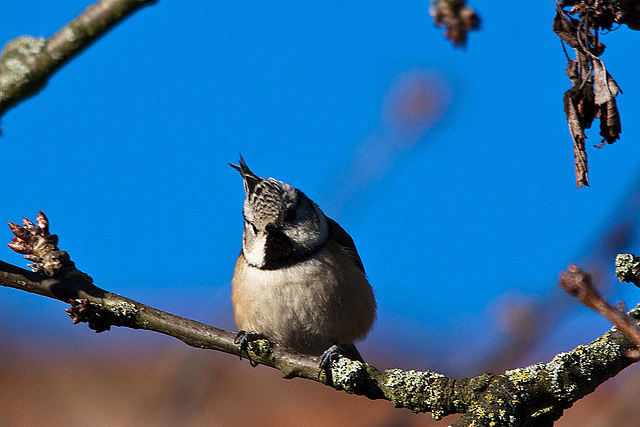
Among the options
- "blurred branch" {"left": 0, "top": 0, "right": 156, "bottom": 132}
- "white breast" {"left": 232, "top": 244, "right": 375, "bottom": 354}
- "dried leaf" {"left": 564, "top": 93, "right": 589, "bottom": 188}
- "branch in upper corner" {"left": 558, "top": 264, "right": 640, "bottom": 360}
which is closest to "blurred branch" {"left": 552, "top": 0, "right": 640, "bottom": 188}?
"dried leaf" {"left": 564, "top": 93, "right": 589, "bottom": 188}

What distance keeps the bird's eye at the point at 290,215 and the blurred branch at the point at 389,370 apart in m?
1.27

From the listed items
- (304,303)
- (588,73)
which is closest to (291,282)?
(304,303)

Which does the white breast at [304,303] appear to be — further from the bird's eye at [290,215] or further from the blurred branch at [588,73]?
the blurred branch at [588,73]

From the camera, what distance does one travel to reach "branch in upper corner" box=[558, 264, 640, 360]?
3.81ft

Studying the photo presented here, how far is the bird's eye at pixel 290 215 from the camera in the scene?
175 inches

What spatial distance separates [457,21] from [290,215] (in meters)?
2.15

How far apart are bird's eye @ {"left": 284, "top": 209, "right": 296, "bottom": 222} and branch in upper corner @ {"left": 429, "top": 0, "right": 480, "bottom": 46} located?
208 centimetres

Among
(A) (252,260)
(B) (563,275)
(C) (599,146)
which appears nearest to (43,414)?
(A) (252,260)

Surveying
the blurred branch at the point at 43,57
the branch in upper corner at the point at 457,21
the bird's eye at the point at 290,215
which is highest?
the bird's eye at the point at 290,215

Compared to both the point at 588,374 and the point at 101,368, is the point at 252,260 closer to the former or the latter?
the point at 588,374

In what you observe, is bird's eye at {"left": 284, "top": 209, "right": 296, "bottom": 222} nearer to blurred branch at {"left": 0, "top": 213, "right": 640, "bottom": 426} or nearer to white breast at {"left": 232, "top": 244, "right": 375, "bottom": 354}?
white breast at {"left": 232, "top": 244, "right": 375, "bottom": 354}

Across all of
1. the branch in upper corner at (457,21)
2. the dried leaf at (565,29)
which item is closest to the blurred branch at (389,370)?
the dried leaf at (565,29)

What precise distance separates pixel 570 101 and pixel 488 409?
1.14 meters

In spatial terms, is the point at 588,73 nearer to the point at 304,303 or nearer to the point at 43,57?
the point at 43,57
